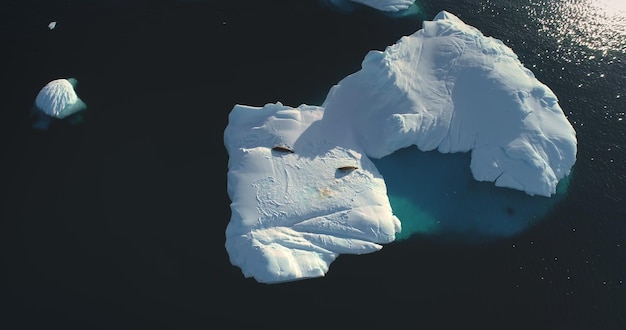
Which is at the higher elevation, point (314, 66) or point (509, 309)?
point (314, 66)

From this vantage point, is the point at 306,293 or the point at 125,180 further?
the point at 125,180

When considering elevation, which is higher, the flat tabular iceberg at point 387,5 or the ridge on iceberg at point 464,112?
the flat tabular iceberg at point 387,5

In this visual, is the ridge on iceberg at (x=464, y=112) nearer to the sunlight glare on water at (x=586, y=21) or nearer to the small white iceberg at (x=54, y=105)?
the sunlight glare on water at (x=586, y=21)

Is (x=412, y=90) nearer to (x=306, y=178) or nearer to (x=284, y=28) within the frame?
(x=306, y=178)

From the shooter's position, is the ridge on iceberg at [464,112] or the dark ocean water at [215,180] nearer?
the dark ocean water at [215,180]

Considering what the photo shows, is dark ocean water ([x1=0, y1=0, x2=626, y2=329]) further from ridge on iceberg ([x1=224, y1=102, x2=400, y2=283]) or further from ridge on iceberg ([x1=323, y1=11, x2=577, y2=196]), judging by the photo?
ridge on iceberg ([x1=323, y1=11, x2=577, y2=196])

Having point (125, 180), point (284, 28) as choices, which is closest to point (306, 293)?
point (125, 180)

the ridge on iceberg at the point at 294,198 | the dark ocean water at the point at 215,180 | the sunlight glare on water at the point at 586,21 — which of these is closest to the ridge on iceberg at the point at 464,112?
the ridge on iceberg at the point at 294,198
